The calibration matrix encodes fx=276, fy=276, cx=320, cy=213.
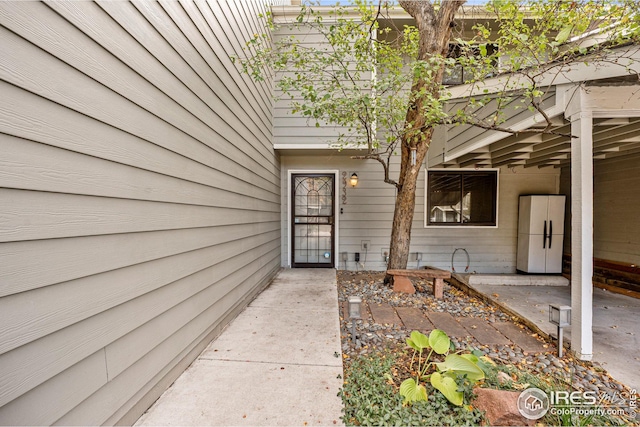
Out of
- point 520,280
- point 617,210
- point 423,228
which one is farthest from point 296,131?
point 617,210

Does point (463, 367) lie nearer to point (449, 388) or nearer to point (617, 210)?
point (449, 388)

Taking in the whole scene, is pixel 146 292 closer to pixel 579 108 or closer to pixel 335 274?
pixel 579 108

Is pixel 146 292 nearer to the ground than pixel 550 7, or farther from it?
nearer to the ground

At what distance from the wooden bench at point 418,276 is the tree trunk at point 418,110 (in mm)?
283

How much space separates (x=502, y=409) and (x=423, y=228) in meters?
4.68

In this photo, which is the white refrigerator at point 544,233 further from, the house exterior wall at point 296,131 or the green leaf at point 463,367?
the green leaf at point 463,367

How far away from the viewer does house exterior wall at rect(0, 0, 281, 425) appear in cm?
101

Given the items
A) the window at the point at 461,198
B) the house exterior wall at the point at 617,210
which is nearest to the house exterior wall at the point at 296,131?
the window at the point at 461,198

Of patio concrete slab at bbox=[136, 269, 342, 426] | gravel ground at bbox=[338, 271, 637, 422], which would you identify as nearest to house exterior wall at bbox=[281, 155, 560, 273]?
gravel ground at bbox=[338, 271, 637, 422]

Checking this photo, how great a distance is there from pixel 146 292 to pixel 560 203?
7287mm

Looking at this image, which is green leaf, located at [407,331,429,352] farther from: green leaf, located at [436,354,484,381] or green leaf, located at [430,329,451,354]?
green leaf, located at [436,354,484,381]

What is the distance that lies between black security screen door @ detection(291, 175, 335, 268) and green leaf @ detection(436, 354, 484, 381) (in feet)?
13.9

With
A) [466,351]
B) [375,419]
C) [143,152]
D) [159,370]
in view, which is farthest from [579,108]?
[159,370]

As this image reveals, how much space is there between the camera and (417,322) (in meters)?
3.19
